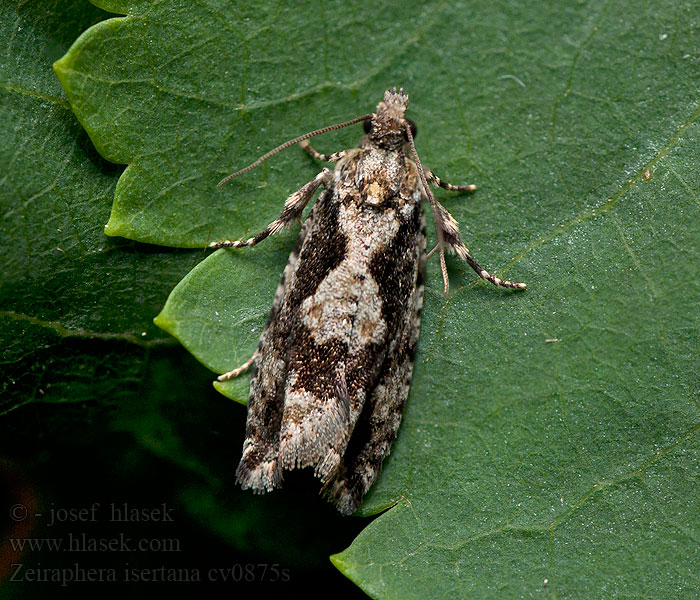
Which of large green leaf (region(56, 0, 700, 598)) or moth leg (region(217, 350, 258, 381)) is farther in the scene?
moth leg (region(217, 350, 258, 381))

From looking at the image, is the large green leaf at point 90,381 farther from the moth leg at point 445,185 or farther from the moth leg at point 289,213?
the moth leg at point 445,185

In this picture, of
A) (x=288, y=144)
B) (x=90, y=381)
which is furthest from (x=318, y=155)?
(x=90, y=381)

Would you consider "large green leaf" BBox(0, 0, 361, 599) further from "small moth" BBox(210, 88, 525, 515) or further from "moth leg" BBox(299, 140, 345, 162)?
"moth leg" BBox(299, 140, 345, 162)

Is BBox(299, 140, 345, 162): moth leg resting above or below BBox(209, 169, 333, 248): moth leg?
above

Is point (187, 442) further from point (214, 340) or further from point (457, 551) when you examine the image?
point (457, 551)

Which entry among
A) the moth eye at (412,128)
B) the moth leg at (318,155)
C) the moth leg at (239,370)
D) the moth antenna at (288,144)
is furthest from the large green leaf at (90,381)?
the moth eye at (412,128)

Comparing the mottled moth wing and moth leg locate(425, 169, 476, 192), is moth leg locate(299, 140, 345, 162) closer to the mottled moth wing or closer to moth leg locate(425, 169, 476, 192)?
the mottled moth wing

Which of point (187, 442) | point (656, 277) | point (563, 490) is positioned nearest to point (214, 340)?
point (187, 442)

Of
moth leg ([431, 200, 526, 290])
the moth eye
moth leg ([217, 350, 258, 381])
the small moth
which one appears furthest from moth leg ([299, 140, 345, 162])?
moth leg ([217, 350, 258, 381])
